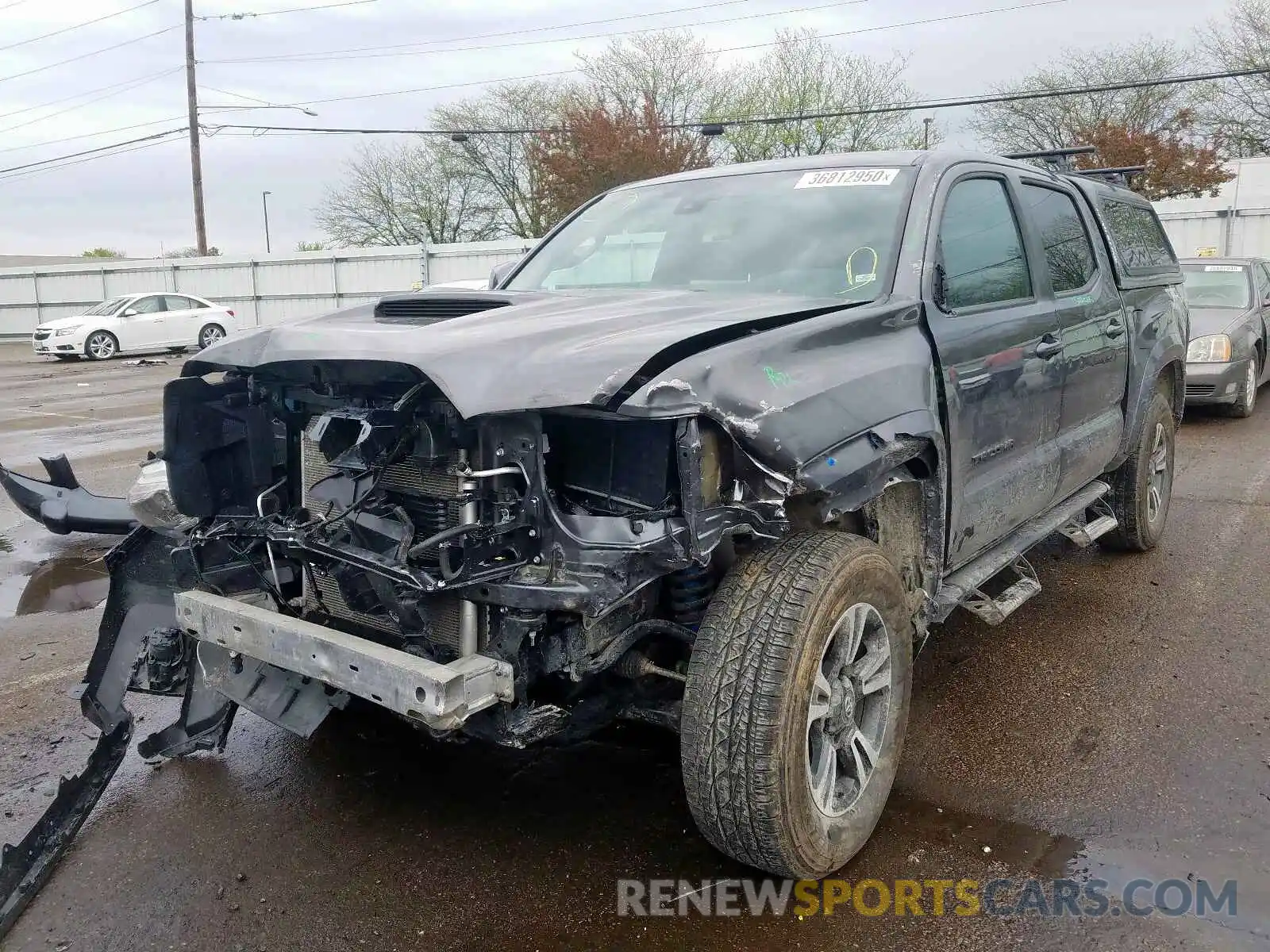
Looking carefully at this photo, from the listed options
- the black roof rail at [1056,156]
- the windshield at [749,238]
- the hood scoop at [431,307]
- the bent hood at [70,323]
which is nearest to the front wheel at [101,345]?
the bent hood at [70,323]

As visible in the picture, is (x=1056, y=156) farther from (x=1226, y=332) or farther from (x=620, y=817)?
(x=1226, y=332)

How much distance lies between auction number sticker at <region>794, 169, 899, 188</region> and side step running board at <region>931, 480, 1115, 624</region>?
147 cm

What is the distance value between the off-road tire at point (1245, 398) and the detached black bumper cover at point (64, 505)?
34.1ft

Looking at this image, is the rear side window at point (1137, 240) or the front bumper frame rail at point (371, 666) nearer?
the front bumper frame rail at point (371, 666)

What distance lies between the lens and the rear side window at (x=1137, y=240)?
197 inches

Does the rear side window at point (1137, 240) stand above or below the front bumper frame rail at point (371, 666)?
above

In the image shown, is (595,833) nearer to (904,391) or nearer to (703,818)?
(703,818)

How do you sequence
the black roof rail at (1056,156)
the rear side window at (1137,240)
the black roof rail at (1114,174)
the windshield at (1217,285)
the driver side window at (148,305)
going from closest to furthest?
1. the black roof rail at (1056,156)
2. the rear side window at (1137,240)
3. the black roof rail at (1114,174)
4. the windshield at (1217,285)
5. the driver side window at (148,305)

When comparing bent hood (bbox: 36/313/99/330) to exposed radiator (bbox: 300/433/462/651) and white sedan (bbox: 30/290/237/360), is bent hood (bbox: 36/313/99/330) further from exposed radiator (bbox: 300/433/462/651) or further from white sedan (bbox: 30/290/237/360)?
exposed radiator (bbox: 300/433/462/651)

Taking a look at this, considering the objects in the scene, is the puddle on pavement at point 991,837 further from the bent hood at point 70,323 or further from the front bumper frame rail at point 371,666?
the bent hood at point 70,323

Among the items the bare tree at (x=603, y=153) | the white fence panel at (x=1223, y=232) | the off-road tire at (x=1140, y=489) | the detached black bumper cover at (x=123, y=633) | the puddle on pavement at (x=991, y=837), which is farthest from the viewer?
the bare tree at (x=603, y=153)

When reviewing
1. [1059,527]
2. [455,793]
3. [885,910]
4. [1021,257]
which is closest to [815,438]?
[885,910]

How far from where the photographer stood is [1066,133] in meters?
34.0

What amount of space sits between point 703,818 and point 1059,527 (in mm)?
2775
